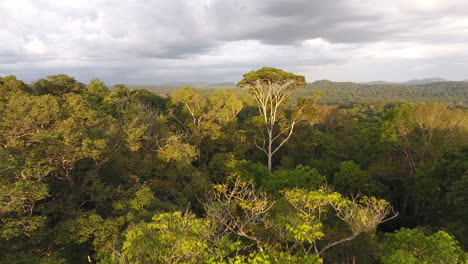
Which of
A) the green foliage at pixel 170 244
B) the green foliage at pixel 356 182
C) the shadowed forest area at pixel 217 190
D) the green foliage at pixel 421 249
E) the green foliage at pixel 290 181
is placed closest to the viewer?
the green foliage at pixel 170 244

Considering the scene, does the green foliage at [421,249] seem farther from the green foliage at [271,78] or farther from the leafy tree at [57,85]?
the leafy tree at [57,85]

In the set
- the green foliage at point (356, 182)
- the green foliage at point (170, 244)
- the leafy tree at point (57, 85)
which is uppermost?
the leafy tree at point (57, 85)

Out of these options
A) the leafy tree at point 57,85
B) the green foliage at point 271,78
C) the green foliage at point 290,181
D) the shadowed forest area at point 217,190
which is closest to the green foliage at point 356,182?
the shadowed forest area at point 217,190

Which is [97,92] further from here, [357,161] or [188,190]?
[357,161]

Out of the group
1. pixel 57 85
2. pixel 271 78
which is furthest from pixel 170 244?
pixel 57 85

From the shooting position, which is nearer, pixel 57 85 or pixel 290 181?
pixel 290 181

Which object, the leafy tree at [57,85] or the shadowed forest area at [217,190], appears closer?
the shadowed forest area at [217,190]

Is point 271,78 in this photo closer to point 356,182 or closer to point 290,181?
point 290,181
